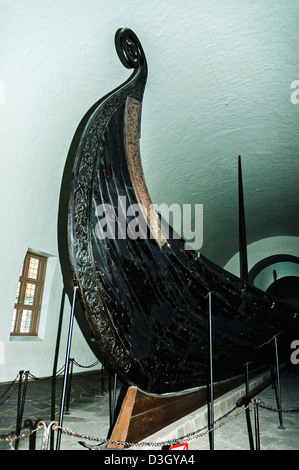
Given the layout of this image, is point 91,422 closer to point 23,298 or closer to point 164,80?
point 23,298

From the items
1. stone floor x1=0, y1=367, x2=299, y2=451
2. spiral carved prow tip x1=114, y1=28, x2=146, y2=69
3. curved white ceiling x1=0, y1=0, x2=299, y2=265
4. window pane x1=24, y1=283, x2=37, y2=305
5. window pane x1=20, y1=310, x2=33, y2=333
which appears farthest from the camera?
window pane x1=24, y1=283, x2=37, y2=305

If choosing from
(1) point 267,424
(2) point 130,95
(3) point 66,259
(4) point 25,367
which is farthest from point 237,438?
(3) point 66,259

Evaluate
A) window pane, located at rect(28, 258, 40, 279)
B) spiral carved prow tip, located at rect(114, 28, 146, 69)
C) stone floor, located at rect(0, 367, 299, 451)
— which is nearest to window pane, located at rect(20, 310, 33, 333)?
window pane, located at rect(28, 258, 40, 279)

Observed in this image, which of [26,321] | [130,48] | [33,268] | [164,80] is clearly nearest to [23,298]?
[26,321]

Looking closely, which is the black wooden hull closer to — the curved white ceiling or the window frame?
the curved white ceiling

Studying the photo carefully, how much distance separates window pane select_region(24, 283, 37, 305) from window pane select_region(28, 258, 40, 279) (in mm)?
176

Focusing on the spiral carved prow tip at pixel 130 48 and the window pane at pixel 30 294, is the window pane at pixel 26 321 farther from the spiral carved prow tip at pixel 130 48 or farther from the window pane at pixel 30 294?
the spiral carved prow tip at pixel 130 48

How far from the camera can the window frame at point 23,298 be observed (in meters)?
5.71

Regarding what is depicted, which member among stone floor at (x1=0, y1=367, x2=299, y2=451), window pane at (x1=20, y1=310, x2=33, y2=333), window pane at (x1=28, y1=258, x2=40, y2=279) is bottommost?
stone floor at (x1=0, y1=367, x2=299, y2=451)

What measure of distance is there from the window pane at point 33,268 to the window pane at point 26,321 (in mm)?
662

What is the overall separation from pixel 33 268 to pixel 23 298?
58 cm

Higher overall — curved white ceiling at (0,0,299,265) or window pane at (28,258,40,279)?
curved white ceiling at (0,0,299,265)

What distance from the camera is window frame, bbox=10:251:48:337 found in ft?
18.7

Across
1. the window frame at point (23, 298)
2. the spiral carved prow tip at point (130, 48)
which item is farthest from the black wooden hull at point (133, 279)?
the window frame at point (23, 298)
